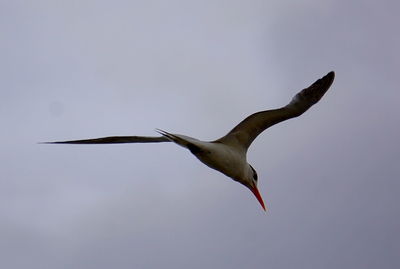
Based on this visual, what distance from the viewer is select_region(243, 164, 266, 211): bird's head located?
48.8ft

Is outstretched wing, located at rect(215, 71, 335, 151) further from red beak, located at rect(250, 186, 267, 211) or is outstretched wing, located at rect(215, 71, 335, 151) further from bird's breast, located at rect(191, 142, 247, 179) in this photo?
red beak, located at rect(250, 186, 267, 211)

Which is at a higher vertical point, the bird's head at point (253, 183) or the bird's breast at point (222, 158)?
the bird's breast at point (222, 158)

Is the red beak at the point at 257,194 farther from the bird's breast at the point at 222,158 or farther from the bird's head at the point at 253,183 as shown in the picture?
the bird's breast at the point at 222,158

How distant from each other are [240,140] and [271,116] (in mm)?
972

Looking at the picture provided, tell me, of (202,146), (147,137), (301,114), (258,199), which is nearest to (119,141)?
(147,137)

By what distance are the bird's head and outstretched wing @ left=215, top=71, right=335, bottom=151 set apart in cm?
58

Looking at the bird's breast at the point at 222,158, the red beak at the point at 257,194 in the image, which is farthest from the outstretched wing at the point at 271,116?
the red beak at the point at 257,194

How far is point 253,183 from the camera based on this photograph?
49.7 feet

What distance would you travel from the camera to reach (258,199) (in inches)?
603

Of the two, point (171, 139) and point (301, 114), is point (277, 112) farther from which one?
point (171, 139)

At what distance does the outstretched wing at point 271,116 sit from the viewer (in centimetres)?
1501

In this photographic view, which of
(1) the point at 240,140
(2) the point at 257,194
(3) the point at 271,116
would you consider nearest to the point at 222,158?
(1) the point at 240,140

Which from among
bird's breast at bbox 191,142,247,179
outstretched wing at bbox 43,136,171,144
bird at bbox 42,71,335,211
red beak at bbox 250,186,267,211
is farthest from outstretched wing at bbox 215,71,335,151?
outstretched wing at bbox 43,136,171,144

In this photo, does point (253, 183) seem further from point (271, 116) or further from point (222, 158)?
point (222, 158)
